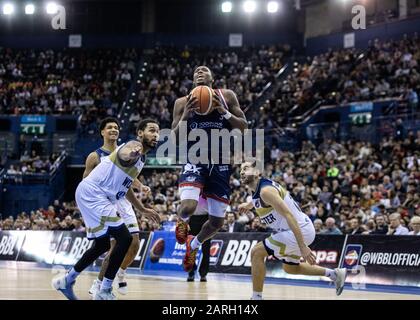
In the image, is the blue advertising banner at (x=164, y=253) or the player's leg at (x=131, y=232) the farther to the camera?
the blue advertising banner at (x=164, y=253)

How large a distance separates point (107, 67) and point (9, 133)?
721cm

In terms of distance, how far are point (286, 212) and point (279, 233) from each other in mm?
691

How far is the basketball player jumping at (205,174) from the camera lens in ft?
38.3

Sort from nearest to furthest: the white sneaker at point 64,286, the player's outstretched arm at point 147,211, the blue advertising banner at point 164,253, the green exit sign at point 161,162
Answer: the white sneaker at point 64,286
the player's outstretched arm at point 147,211
the blue advertising banner at point 164,253
the green exit sign at point 161,162

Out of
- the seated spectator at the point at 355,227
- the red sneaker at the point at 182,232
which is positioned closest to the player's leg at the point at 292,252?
the red sneaker at the point at 182,232

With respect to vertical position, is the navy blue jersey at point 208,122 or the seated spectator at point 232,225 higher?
the navy blue jersey at point 208,122

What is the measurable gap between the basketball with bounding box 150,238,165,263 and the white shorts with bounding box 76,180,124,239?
1073cm

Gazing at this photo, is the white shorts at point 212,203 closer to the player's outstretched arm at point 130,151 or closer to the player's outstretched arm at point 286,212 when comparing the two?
the player's outstretched arm at point 286,212

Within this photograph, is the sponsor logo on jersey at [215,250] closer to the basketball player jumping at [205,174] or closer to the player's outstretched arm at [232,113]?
the basketball player jumping at [205,174]

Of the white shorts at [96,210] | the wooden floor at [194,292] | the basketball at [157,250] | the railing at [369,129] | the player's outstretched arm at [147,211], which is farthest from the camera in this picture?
the railing at [369,129]

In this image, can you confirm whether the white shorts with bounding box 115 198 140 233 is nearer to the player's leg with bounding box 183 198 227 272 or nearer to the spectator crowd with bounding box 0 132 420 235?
the player's leg with bounding box 183 198 227 272

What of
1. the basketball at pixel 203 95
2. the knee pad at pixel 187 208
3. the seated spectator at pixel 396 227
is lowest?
the seated spectator at pixel 396 227

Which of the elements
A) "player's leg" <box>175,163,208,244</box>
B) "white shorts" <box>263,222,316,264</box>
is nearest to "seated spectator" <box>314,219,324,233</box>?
"player's leg" <box>175,163,208,244</box>
